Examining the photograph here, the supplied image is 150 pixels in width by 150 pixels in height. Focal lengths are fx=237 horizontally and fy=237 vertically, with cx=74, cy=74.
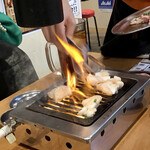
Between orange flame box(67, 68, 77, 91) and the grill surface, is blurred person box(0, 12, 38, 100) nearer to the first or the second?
orange flame box(67, 68, 77, 91)

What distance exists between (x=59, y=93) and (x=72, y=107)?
0.32ft

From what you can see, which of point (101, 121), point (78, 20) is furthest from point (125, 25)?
point (101, 121)

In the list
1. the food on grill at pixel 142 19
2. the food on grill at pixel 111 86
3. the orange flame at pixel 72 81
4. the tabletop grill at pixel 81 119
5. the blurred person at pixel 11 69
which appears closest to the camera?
the tabletop grill at pixel 81 119

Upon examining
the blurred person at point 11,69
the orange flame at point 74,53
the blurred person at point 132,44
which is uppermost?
the orange flame at point 74,53

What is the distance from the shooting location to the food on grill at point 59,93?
97 centimetres

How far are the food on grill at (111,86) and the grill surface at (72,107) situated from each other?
17 mm

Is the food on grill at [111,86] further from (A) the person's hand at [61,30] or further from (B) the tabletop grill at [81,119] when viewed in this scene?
(A) the person's hand at [61,30]

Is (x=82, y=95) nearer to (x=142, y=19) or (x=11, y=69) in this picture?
(x=142, y=19)

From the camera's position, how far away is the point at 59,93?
38.6 inches

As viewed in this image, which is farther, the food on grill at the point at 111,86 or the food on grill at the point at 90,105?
the food on grill at the point at 111,86

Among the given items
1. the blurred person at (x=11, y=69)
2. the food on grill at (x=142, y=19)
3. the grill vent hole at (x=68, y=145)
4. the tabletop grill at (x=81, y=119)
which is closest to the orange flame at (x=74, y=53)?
the tabletop grill at (x=81, y=119)

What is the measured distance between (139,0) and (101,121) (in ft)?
3.68

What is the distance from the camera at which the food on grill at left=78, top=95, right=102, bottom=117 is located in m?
0.83

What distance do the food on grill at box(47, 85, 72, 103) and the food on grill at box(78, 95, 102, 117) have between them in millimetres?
102
